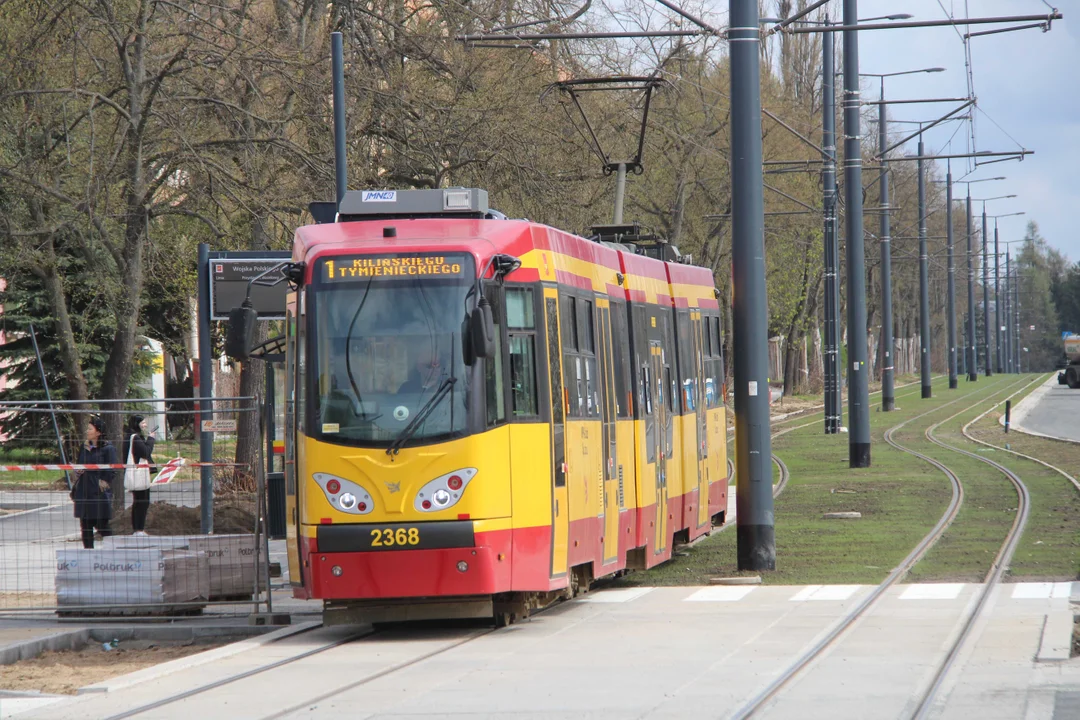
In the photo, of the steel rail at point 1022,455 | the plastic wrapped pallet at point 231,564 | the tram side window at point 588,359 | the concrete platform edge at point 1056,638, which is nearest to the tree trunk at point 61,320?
the plastic wrapped pallet at point 231,564

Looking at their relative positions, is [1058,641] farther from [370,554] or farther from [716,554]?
[716,554]

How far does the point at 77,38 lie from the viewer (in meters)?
19.6

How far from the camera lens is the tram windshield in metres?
11.6

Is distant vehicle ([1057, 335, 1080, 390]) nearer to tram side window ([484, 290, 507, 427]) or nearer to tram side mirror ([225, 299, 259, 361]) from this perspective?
tram side window ([484, 290, 507, 427])

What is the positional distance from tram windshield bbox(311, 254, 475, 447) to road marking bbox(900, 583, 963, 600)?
4.46 meters

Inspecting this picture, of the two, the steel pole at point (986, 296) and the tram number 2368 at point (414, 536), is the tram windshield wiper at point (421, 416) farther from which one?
the steel pole at point (986, 296)

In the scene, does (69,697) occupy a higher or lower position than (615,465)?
lower

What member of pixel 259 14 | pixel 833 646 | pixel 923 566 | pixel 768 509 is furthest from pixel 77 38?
pixel 833 646

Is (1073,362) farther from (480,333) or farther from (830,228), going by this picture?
(480,333)

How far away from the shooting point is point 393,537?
11.5 m

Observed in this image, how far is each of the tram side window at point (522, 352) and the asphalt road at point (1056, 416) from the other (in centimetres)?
2953

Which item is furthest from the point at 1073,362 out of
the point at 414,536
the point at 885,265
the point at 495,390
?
the point at 414,536

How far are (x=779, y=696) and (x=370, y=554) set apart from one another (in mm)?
3683

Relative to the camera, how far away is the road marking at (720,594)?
45.6ft
